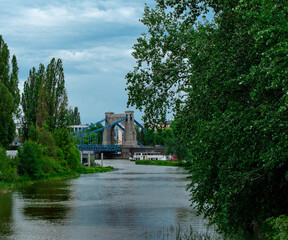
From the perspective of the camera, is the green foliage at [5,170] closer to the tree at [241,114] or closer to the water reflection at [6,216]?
the water reflection at [6,216]

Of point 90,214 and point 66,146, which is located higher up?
point 66,146

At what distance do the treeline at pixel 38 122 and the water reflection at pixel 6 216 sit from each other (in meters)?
5.02

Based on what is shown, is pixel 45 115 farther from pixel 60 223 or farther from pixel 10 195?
pixel 60 223

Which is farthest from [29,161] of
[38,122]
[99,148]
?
[99,148]

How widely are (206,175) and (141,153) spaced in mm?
82887

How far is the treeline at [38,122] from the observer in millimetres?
28328

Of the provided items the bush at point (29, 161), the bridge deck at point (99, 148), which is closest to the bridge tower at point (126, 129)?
the bridge deck at point (99, 148)

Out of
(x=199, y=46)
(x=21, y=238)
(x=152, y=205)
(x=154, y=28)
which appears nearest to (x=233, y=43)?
(x=199, y=46)

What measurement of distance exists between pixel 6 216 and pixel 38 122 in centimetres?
2483

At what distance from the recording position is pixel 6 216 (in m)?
15.1

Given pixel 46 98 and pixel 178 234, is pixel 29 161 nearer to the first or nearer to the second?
pixel 46 98

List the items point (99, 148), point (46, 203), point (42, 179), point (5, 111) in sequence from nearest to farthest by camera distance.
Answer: point (46, 203), point (5, 111), point (42, 179), point (99, 148)

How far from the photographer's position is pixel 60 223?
13.7m

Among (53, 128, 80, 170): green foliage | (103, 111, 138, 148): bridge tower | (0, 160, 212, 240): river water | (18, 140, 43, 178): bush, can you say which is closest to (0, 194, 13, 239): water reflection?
(0, 160, 212, 240): river water
